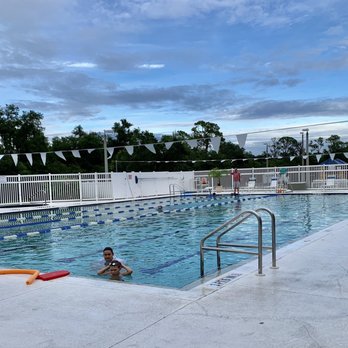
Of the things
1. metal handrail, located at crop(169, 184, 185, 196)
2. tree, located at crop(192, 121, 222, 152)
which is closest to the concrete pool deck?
metal handrail, located at crop(169, 184, 185, 196)

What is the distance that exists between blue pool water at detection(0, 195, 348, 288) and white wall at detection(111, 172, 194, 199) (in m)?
8.42

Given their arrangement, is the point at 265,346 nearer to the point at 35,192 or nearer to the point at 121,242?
the point at 121,242

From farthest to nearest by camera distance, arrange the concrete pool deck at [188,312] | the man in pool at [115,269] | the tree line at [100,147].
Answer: the tree line at [100,147] < the man in pool at [115,269] < the concrete pool deck at [188,312]

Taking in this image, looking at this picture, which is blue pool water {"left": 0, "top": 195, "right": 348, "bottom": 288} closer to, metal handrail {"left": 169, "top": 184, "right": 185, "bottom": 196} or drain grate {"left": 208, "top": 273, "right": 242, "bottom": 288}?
drain grate {"left": 208, "top": 273, "right": 242, "bottom": 288}

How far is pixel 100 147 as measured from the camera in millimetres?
45375

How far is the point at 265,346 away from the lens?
Answer: 3.23 metres

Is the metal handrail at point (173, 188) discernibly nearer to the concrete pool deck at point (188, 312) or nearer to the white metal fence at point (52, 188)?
the white metal fence at point (52, 188)

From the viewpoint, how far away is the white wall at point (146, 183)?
83.5 feet

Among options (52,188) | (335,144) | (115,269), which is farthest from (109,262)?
(335,144)

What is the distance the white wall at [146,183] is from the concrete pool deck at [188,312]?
64.2ft

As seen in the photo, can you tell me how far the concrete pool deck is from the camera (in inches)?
136

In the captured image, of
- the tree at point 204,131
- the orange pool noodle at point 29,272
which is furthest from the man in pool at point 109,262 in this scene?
the tree at point 204,131

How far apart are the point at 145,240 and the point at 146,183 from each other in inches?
664

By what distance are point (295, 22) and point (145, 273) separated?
33.2ft
